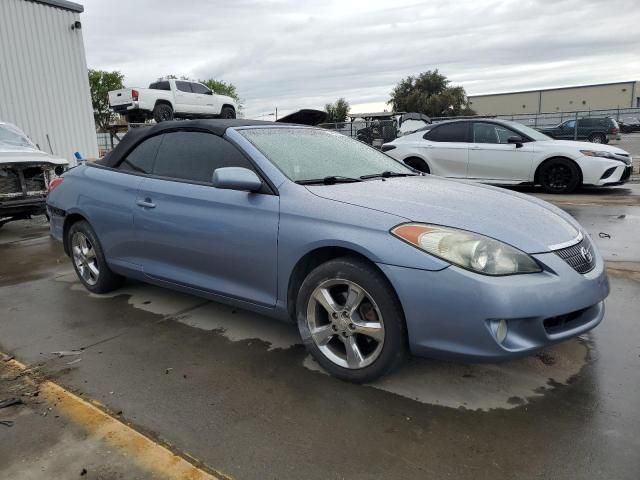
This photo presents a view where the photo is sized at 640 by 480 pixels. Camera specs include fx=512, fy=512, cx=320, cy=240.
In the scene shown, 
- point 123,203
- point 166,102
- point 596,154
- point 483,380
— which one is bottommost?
point 483,380

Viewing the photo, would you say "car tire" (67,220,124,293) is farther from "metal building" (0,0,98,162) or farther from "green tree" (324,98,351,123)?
"green tree" (324,98,351,123)

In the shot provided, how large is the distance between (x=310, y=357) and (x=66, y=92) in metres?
15.0

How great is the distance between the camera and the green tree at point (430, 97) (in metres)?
60.3

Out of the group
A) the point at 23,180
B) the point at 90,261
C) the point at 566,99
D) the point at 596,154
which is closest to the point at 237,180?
the point at 90,261

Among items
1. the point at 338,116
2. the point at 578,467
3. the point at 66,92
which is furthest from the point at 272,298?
the point at 338,116

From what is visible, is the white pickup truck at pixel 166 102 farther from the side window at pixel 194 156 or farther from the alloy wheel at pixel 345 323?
the alloy wheel at pixel 345 323

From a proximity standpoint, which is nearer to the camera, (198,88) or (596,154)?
(596,154)

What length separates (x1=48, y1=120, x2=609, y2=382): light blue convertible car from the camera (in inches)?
99.3

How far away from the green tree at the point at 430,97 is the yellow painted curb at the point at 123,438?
59324 mm

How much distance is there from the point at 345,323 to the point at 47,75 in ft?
49.4

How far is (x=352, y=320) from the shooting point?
9.25ft

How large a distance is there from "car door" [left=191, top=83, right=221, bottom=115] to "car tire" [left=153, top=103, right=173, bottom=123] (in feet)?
3.98

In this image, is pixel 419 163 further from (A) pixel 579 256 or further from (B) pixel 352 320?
(B) pixel 352 320

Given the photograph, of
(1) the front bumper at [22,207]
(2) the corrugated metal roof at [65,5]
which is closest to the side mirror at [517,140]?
(1) the front bumper at [22,207]
